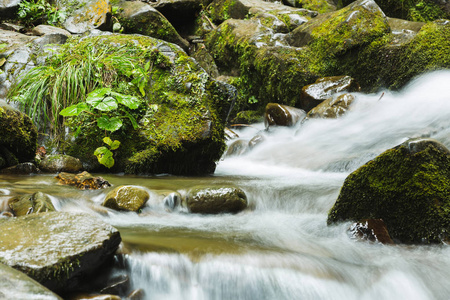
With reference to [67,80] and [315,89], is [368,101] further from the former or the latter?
[67,80]

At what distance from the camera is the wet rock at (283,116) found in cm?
772

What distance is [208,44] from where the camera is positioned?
1105 cm

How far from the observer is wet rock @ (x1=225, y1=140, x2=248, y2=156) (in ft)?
23.9

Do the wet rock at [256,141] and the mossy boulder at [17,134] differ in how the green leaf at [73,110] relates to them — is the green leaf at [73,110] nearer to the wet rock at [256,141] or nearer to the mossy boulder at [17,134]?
the mossy boulder at [17,134]

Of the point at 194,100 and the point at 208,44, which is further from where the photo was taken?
the point at 208,44

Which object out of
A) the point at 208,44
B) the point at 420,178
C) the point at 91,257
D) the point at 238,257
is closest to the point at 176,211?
the point at 238,257

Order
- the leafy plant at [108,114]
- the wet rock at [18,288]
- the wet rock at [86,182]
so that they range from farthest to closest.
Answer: the leafy plant at [108,114] < the wet rock at [86,182] < the wet rock at [18,288]

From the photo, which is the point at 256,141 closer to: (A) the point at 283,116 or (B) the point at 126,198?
(A) the point at 283,116

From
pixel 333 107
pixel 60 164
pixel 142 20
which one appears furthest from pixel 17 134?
pixel 142 20

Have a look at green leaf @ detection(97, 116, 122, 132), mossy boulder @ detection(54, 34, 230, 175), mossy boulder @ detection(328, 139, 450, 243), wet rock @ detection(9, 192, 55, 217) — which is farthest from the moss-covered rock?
wet rock @ detection(9, 192, 55, 217)

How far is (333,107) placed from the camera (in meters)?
7.20

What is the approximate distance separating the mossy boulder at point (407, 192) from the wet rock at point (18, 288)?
2.27 metres

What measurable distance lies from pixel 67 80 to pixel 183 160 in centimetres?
198

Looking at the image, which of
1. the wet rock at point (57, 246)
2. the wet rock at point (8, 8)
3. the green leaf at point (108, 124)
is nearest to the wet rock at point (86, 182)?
the green leaf at point (108, 124)
